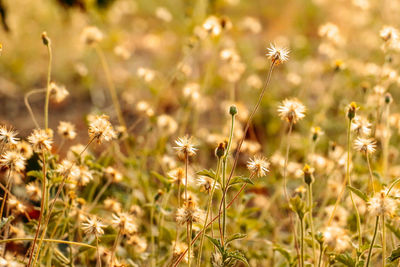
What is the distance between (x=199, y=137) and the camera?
2525mm

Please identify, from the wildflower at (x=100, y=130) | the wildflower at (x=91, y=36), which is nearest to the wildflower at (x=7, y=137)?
the wildflower at (x=100, y=130)

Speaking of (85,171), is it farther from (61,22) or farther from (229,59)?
(61,22)

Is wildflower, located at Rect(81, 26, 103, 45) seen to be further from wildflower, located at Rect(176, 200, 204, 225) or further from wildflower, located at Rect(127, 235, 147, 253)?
wildflower, located at Rect(176, 200, 204, 225)

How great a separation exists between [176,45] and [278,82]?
91cm

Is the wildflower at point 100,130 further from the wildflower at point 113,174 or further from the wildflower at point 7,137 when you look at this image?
the wildflower at point 113,174

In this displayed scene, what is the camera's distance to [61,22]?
138 inches

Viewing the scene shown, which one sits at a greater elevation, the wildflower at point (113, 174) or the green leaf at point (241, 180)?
the wildflower at point (113, 174)

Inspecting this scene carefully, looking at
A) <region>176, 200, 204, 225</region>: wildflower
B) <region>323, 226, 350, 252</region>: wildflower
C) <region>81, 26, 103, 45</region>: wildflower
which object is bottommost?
<region>176, 200, 204, 225</region>: wildflower

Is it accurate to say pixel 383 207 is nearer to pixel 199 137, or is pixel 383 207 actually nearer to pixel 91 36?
pixel 91 36

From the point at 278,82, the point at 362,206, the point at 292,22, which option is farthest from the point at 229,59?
the point at 292,22

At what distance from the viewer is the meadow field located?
112cm

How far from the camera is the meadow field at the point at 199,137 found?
3.67 feet

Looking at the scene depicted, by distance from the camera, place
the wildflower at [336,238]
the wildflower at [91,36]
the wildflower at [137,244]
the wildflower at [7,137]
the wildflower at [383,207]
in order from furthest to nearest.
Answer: the wildflower at [91,36] < the wildflower at [137,244] < the wildflower at [336,238] < the wildflower at [7,137] < the wildflower at [383,207]

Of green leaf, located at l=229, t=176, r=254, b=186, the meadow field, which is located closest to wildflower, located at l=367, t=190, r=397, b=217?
the meadow field
